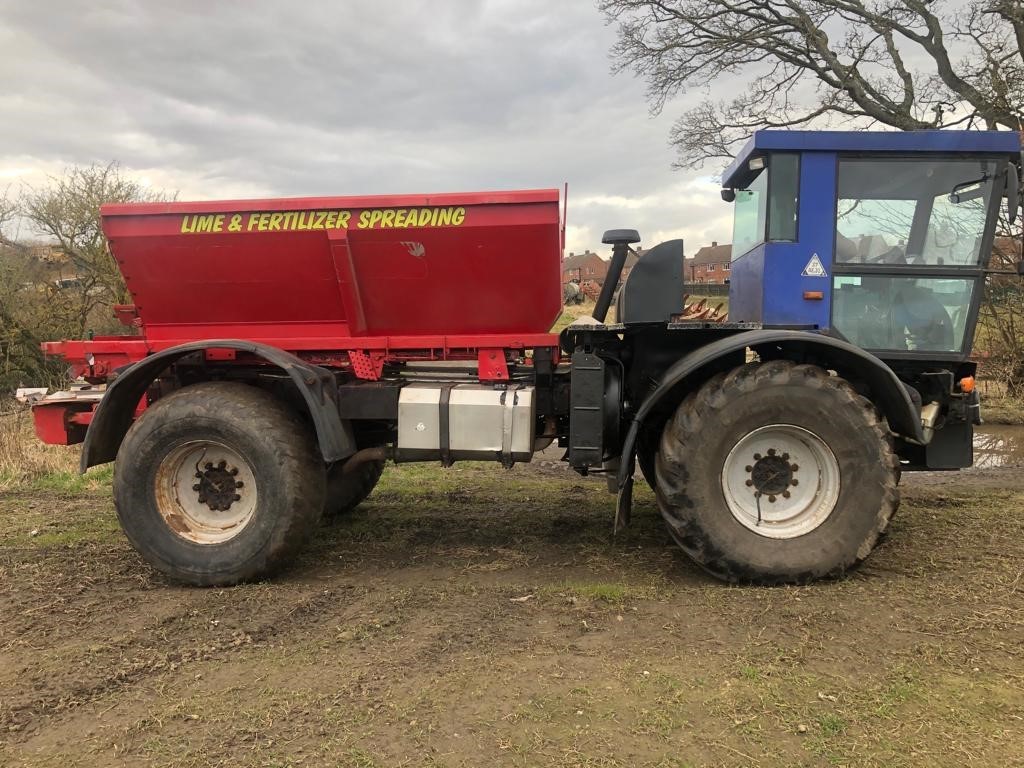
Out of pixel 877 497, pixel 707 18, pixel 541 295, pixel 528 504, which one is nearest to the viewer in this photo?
pixel 877 497

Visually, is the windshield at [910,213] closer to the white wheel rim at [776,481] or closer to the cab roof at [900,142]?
the cab roof at [900,142]

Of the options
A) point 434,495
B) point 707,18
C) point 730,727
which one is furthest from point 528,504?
point 707,18

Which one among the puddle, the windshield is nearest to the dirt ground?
the windshield

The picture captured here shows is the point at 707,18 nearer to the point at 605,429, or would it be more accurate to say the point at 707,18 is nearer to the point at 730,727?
the point at 605,429

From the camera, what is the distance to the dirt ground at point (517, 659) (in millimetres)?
2307

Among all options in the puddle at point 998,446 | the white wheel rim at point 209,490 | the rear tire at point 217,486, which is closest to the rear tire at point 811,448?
the rear tire at point 217,486

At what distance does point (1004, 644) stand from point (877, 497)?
89cm

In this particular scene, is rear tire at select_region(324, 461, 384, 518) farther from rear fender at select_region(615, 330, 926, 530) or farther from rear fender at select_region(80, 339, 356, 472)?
rear fender at select_region(615, 330, 926, 530)

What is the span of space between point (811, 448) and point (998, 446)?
21.5 ft

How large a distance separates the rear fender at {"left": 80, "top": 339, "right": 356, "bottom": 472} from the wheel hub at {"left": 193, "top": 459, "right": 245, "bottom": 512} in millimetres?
567

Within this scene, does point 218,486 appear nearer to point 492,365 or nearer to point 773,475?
point 492,365

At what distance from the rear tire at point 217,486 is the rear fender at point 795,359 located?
73.1 inches

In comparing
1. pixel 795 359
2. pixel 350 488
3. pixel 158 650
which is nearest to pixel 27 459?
pixel 350 488

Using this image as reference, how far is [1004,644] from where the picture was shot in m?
2.88
